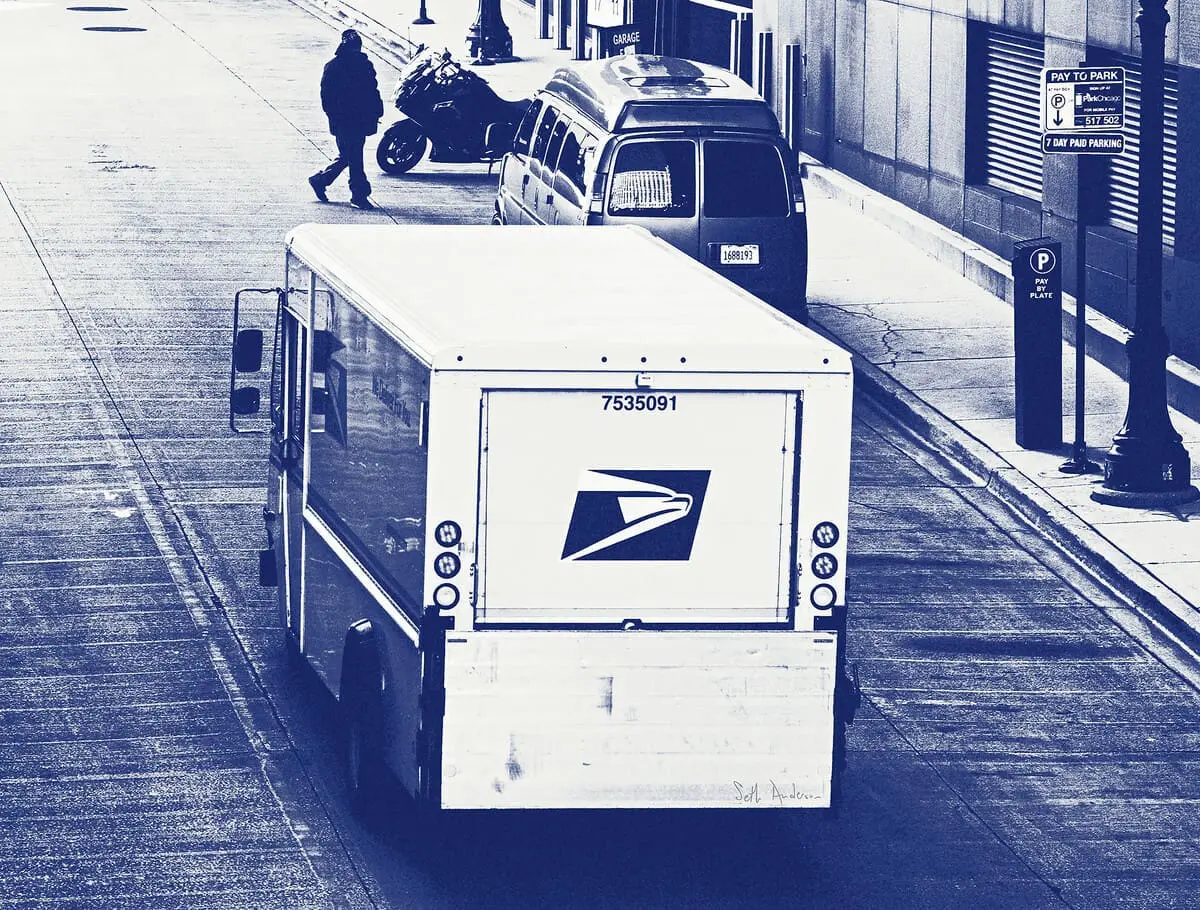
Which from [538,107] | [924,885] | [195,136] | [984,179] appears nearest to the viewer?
[924,885]

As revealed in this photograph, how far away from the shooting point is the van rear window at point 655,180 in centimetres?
1864

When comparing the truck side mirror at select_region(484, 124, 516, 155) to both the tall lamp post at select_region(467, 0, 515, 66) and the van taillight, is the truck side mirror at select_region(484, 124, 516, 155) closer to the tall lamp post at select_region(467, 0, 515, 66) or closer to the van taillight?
the van taillight

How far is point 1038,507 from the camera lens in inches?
610

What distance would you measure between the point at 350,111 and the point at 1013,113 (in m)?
7.79

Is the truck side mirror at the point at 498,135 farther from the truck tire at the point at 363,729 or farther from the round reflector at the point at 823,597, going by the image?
the round reflector at the point at 823,597

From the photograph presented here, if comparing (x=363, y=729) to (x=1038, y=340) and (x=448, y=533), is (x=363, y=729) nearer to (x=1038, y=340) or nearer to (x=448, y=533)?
(x=448, y=533)

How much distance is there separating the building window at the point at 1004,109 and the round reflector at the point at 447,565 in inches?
542

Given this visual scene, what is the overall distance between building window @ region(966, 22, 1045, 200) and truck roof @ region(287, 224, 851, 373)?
34.5 ft

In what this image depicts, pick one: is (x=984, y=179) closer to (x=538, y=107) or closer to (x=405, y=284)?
(x=538, y=107)

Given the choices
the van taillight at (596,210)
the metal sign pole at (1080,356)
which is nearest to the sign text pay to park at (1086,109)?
the metal sign pole at (1080,356)

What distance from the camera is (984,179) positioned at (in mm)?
23453

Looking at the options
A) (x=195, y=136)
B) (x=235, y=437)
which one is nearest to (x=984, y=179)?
(x=235, y=437)

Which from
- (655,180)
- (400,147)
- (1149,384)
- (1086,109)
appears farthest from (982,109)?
(400,147)

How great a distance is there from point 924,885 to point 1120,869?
890 mm
